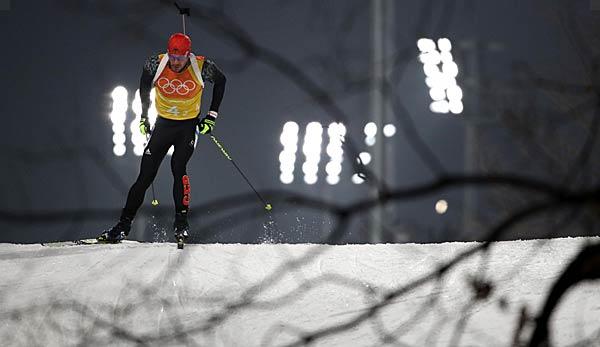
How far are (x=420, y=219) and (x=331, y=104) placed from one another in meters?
11.8

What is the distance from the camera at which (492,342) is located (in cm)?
202

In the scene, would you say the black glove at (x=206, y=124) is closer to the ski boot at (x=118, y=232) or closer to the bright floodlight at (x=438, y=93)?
Result: the ski boot at (x=118, y=232)

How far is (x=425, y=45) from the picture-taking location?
1146 millimetres

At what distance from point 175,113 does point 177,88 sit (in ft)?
0.45

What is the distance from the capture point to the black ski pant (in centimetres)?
486

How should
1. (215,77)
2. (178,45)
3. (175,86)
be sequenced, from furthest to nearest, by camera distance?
(215,77) < (175,86) < (178,45)

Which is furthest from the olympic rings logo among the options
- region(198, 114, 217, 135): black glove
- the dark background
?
the dark background

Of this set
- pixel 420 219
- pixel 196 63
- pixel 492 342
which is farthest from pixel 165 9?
pixel 420 219

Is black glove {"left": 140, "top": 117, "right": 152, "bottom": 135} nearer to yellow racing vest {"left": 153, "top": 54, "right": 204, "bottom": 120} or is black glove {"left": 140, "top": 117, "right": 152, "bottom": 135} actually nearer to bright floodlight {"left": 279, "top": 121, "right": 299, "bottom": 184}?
yellow racing vest {"left": 153, "top": 54, "right": 204, "bottom": 120}

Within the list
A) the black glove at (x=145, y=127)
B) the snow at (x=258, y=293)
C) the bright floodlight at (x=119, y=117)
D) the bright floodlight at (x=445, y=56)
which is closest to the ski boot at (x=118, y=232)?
the snow at (x=258, y=293)

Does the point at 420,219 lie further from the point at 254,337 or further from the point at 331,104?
the point at 331,104

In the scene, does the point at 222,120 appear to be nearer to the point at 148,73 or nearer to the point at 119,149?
the point at 119,149

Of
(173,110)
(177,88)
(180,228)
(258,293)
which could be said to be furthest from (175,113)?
(258,293)

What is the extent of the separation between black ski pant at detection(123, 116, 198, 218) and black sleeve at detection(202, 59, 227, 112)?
19cm
